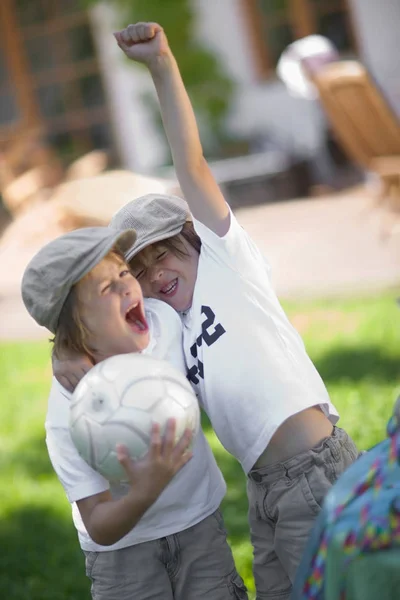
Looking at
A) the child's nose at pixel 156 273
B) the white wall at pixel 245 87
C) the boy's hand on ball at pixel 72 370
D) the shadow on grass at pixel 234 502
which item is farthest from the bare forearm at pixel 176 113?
the white wall at pixel 245 87

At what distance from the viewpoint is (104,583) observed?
7.69 feet

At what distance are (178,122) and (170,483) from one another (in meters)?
0.88

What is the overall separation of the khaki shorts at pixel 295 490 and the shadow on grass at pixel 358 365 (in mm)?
2439

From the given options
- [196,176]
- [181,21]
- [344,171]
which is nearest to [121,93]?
[181,21]

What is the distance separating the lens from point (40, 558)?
12.7 feet

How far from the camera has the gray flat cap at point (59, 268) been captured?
2.11 metres

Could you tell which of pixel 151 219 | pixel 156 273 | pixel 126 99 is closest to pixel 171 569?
pixel 156 273

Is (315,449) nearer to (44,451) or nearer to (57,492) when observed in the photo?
(57,492)

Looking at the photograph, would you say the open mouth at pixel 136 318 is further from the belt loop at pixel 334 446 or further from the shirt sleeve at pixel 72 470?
the belt loop at pixel 334 446

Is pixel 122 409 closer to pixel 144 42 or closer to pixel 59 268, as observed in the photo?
pixel 59 268

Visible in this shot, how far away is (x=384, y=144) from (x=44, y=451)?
3720mm

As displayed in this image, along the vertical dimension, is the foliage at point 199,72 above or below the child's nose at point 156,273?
below

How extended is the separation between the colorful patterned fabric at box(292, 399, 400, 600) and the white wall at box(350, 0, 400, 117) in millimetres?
9460

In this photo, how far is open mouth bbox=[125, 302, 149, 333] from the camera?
2.21 meters
